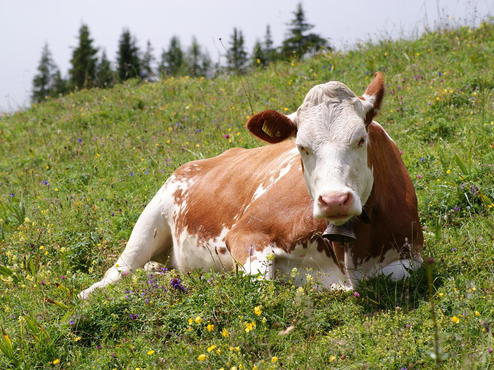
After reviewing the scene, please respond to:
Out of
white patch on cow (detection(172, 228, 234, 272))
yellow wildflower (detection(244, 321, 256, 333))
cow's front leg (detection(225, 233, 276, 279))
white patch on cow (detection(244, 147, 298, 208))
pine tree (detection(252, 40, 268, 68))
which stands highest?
pine tree (detection(252, 40, 268, 68))

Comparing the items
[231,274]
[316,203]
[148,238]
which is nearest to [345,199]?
[316,203]

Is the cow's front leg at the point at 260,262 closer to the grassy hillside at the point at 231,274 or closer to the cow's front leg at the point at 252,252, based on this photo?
the cow's front leg at the point at 252,252

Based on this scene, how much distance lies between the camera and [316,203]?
13.0 feet

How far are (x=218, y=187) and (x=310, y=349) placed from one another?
9.65ft

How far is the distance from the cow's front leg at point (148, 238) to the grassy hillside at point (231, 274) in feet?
0.91

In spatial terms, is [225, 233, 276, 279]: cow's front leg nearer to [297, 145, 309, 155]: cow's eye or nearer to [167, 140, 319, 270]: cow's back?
Answer: [167, 140, 319, 270]: cow's back

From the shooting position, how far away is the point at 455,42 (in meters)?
11.0

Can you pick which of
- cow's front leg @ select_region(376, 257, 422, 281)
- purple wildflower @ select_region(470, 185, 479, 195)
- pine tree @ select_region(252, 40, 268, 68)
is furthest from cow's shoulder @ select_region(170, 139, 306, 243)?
pine tree @ select_region(252, 40, 268, 68)

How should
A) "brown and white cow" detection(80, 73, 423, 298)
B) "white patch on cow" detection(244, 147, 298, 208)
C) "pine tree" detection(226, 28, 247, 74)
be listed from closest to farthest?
"brown and white cow" detection(80, 73, 423, 298) < "white patch on cow" detection(244, 147, 298, 208) < "pine tree" detection(226, 28, 247, 74)

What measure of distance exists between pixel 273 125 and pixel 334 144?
0.63 m

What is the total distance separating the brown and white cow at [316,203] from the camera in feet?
13.6

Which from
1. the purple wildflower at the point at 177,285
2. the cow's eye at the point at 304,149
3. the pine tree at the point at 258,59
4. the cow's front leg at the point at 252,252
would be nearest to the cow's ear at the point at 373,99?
the cow's eye at the point at 304,149

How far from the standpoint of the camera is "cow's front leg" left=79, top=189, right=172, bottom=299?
6.68 meters

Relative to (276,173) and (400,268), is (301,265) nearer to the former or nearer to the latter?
(400,268)
